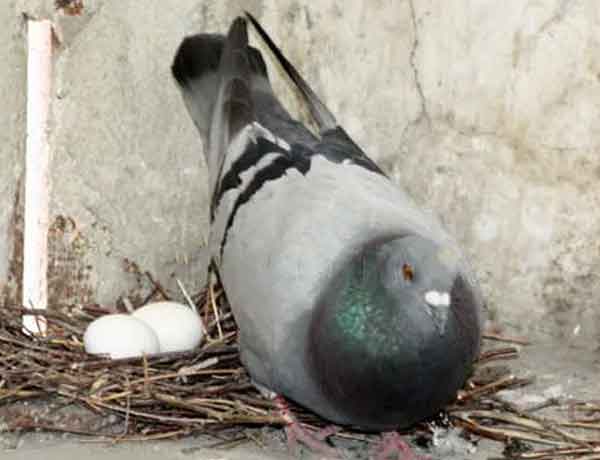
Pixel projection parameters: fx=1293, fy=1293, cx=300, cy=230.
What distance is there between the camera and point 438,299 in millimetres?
3607

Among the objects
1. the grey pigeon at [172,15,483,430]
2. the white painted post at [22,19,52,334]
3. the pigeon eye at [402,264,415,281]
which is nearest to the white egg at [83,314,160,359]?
the grey pigeon at [172,15,483,430]

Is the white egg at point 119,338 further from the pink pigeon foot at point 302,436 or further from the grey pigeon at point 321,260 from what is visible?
the pink pigeon foot at point 302,436

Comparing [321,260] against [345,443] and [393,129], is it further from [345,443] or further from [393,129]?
[393,129]

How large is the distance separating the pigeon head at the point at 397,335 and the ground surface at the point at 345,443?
32cm

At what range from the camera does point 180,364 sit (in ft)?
14.2

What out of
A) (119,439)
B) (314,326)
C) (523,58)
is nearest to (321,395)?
(314,326)

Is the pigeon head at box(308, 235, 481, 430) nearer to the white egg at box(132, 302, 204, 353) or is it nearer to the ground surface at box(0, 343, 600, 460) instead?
the ground surface at box(0, 343, 600, 460)

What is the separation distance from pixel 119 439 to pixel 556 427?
133 cm

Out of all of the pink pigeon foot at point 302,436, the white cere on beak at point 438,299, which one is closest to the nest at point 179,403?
the pink pigeon foot at point 302,436

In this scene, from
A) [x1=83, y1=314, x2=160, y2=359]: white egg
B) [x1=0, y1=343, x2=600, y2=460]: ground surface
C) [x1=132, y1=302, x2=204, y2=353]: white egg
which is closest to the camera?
[x1=0, y1=343, x2=600, y2=460]: ground surface

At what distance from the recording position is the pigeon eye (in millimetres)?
3693

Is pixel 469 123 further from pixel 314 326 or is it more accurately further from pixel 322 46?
pixel 314 326

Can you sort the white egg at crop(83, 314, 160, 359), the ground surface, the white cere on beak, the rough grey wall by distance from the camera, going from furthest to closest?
1. the rough grey wall
2. the white egg at crop(83, 314, 160, 359)
3. the ground surface
4. the white cere on beak

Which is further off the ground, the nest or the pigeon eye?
the pigeon eye
